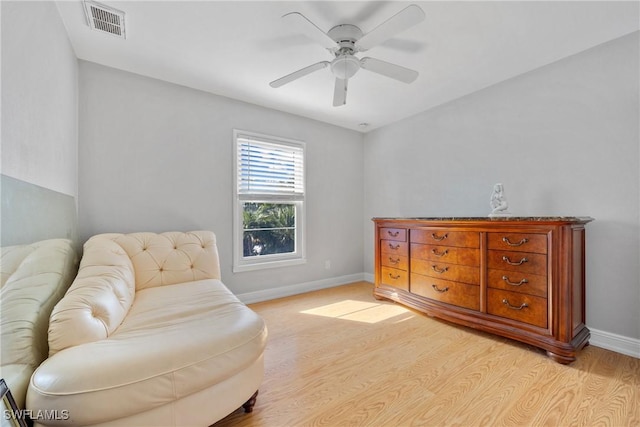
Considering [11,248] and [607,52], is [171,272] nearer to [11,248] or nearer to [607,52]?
[11,248]

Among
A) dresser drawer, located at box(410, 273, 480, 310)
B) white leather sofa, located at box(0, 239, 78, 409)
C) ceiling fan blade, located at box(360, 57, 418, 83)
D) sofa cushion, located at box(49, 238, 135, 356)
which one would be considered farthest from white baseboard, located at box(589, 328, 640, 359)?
white leather sofa, located at box(0, 239, 78, 409)

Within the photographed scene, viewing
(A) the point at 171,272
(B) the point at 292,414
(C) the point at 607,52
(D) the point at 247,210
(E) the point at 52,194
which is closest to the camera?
(B) the point at 292,414

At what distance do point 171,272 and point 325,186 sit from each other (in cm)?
220

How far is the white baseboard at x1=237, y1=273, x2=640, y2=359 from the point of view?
74.5 inches

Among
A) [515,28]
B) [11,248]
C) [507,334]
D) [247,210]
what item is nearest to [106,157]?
[247,210]

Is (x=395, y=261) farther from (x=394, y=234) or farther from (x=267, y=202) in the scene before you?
(x=267, y=202)

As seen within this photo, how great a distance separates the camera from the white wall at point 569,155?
76.0 inches

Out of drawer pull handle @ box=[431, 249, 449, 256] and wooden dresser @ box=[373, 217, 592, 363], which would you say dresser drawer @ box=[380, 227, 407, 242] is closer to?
wooden dresser @ box=[373, 217, 592, 363]

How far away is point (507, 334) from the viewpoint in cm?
204

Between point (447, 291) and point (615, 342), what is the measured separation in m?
1.14

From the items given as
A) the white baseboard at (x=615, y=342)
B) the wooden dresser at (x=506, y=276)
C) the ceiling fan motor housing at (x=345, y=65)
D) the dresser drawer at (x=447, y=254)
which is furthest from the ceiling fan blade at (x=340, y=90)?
the white baseboard at (x=615, y=342)

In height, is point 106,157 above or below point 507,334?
above

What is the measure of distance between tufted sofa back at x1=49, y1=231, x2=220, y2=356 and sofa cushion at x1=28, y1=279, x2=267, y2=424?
0.24 feet

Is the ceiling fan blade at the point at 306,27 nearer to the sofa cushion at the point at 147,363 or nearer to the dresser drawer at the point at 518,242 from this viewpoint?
the sofa cushion at the point at 147,363
